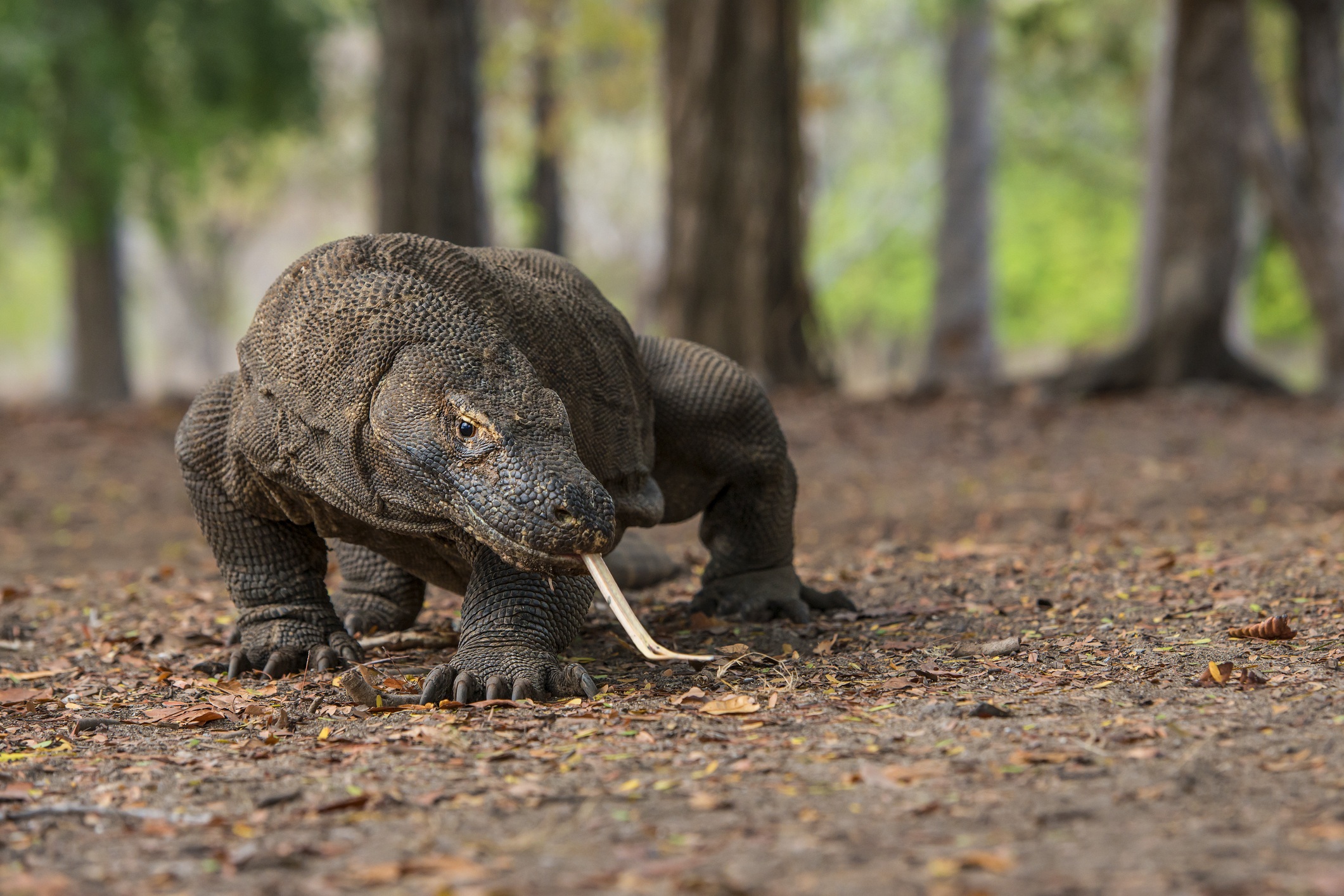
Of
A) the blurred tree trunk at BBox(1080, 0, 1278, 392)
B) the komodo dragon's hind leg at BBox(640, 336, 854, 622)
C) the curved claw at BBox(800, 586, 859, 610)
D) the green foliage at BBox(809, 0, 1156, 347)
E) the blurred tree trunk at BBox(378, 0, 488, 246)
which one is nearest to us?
the komodo dragon's hind leg at BBox(640, 336, 854, 622)

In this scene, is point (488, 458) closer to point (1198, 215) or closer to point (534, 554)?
point (534, 554)

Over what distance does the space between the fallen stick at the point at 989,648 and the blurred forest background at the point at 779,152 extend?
686 cm

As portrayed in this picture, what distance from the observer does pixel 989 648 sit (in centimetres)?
350

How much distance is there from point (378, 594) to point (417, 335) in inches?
55.9

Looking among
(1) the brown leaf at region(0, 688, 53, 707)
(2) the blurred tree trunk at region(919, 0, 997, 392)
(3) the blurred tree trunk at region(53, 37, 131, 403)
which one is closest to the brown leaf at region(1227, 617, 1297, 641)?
(1) the brown leaf at region(0, 688, 53, 707)

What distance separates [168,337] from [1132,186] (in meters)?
23.8

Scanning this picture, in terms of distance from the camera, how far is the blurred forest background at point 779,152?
1056 cm

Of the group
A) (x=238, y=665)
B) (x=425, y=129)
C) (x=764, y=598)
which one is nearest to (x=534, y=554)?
(x=238, y=665)

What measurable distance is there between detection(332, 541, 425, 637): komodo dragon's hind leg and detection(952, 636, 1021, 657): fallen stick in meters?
1.57

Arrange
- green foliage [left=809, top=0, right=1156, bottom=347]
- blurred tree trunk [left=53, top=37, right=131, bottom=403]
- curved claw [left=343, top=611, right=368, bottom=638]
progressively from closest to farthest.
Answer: curved claw [left=343, top=611, right=368, bottom=638], blurred tree trunk [left=53, top=37, right=131, bottom=403], green foliage [left=809, top=0, right=1156, bottom=347]

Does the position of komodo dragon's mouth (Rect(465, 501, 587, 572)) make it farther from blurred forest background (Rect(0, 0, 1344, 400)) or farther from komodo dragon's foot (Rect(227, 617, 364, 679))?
blurred forest background (Rect(0, 0, 1344, 400))

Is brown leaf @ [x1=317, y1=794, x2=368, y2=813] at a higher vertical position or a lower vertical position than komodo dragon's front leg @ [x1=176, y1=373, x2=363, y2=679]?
lower

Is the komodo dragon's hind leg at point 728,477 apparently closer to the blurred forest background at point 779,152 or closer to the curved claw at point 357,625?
the curved claw at point 357,625

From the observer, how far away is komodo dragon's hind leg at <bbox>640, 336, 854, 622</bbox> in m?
3.94
